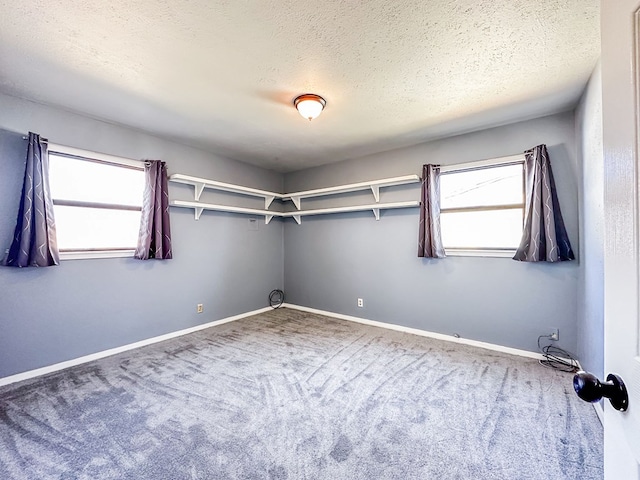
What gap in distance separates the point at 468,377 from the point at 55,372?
12.1ft

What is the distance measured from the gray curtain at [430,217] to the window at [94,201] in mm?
3306

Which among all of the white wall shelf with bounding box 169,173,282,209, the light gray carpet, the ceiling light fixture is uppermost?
the ceiling light fixture

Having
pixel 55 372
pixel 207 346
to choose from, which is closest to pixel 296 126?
pixel 207 346

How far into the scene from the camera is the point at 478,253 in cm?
315

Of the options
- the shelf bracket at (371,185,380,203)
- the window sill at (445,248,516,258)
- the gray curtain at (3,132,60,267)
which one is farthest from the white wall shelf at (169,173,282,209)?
the window sill at (445,248,516,258)

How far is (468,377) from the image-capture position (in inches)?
95.9

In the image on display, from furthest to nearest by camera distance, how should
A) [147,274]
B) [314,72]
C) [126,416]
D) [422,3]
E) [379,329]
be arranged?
[379,329], [147,274], [314,72], [126,416], [422,3]

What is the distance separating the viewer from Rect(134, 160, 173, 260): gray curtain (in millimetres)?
3080

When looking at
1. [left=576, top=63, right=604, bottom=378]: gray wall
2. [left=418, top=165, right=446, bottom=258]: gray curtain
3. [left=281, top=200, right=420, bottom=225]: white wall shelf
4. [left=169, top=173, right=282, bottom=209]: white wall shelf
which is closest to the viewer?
[left=576, top=63, right=604, bottom=378]: gray wall

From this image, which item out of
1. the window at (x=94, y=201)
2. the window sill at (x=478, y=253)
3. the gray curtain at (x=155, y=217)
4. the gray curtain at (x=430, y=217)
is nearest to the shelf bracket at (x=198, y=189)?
the gray curtain at (x=155, y=217)

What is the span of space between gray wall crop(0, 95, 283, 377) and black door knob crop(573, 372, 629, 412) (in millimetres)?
3636

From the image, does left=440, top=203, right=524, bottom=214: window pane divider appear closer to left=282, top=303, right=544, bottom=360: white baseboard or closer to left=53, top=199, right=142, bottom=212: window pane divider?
left=282, top=303, right=544, bottom=360: white baseboard

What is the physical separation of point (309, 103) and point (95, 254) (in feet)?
8.53

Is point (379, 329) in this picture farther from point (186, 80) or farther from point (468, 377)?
point (186, 80)
